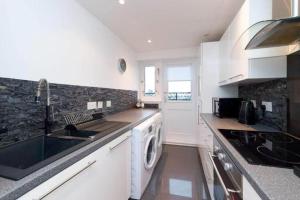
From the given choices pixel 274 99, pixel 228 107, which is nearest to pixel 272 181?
pixel 274 99

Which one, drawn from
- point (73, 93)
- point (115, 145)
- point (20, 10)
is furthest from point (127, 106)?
point (20, 10)

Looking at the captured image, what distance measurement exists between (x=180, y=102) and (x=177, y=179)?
185 centimetres

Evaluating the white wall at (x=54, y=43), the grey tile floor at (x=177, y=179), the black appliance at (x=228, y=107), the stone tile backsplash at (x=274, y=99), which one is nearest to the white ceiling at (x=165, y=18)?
the white wall at (x=54, y=43)

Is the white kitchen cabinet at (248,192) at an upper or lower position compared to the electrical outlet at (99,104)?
lower

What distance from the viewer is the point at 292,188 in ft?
1.84

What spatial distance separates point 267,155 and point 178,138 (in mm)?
2893

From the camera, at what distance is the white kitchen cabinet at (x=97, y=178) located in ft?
2.40

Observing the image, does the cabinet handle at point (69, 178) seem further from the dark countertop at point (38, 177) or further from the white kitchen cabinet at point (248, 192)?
the white kitchen cabinet at point (248, 192)

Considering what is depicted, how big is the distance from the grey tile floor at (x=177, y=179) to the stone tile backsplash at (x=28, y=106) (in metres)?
1.31

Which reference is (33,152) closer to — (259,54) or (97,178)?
(97,178)

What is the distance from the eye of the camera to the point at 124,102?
2.96 meters

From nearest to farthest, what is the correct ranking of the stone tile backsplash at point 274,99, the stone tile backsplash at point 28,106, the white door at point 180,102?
the stone tile backsplash at point 28,106, the stone tile backsplash at point 274,99, the white door at point 180,102

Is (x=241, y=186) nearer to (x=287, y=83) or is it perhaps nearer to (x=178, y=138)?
(x=287, y=83)

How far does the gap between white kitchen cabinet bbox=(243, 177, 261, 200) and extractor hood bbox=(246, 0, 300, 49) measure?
2.54ft
